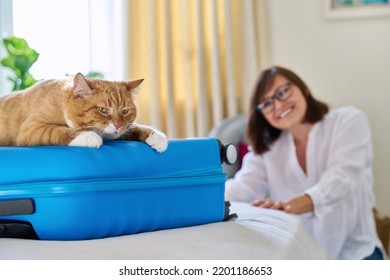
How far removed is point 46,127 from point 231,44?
1534 millimetres

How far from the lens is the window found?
1675 millimetres

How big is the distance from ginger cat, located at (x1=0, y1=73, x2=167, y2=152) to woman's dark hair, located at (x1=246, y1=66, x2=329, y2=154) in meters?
0.90

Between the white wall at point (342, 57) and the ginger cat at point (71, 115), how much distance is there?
159 cm

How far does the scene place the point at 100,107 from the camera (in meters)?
0.79

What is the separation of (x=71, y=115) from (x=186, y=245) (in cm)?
26

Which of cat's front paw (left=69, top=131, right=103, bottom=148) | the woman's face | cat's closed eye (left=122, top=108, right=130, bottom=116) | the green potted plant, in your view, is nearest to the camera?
cat's front paw (left=69, top=131, right=103, bottom=148)

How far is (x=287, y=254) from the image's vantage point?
75 cm

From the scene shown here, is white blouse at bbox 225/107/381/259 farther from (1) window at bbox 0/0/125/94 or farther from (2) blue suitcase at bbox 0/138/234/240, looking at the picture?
(2) blue suitcase at bbox 0/138/234/240

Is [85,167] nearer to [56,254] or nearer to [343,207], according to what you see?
[56,254]

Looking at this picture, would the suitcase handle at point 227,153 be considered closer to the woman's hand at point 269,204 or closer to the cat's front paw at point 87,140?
the cat's front paw at point 87,140

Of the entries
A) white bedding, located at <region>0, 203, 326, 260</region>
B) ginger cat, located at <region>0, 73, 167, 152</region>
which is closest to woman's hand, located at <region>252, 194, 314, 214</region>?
white bedding, located at <region>0, 203, 326, 260</region>

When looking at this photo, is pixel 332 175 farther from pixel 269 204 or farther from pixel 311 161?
pixel 269 204

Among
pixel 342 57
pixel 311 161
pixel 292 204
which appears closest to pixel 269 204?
pixel 292 204

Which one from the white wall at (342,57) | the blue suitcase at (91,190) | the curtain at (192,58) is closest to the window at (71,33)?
the curtain at (192,58)
